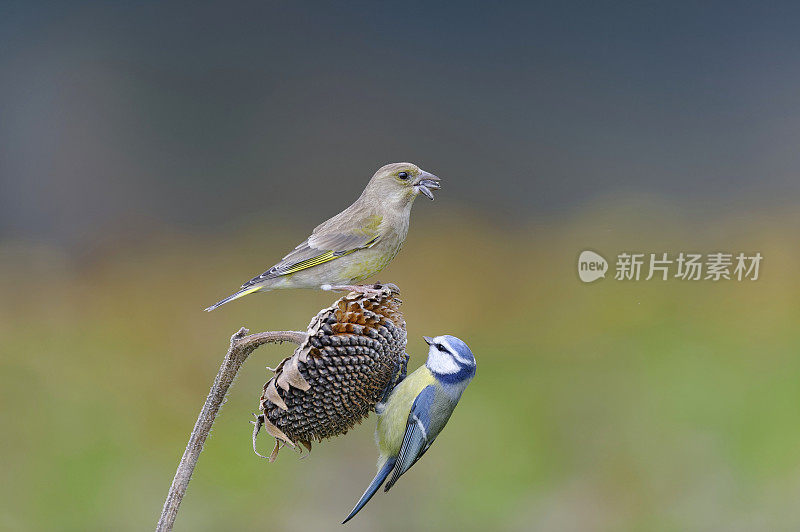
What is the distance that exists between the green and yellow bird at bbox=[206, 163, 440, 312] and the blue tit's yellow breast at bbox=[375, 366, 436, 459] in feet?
1.38

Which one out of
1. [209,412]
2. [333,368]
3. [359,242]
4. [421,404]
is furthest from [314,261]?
[421,404]

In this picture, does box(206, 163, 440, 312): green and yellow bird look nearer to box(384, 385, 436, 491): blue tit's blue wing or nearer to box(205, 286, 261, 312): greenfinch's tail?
box(205, 286, 261, 312): greenfinch's tail

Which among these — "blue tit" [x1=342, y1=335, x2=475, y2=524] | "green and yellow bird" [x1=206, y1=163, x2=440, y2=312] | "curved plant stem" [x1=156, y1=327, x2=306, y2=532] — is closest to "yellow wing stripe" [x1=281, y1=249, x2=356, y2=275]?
"green and yellow bird" [x1=206, y1=163, x2=440, y2=312]

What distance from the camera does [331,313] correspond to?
199cm

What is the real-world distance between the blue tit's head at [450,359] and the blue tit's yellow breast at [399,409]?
4cm

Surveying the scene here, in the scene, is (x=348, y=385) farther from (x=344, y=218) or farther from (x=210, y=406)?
(x=344, y=218)

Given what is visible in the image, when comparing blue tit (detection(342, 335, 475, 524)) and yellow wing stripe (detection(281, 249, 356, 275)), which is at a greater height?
yellow wing stripe (detection(281, 249, 356, 275))

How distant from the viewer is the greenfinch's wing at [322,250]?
2.14 metres

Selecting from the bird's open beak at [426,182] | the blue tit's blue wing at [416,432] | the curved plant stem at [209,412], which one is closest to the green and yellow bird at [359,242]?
the bird's open beak at [426,182]

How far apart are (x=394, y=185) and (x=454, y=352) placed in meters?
0.61

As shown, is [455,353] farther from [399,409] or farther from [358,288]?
[358,288]

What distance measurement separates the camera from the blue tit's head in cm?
239

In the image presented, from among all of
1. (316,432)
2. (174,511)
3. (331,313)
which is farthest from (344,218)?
(174,511)

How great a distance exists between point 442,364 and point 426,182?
0.65m
